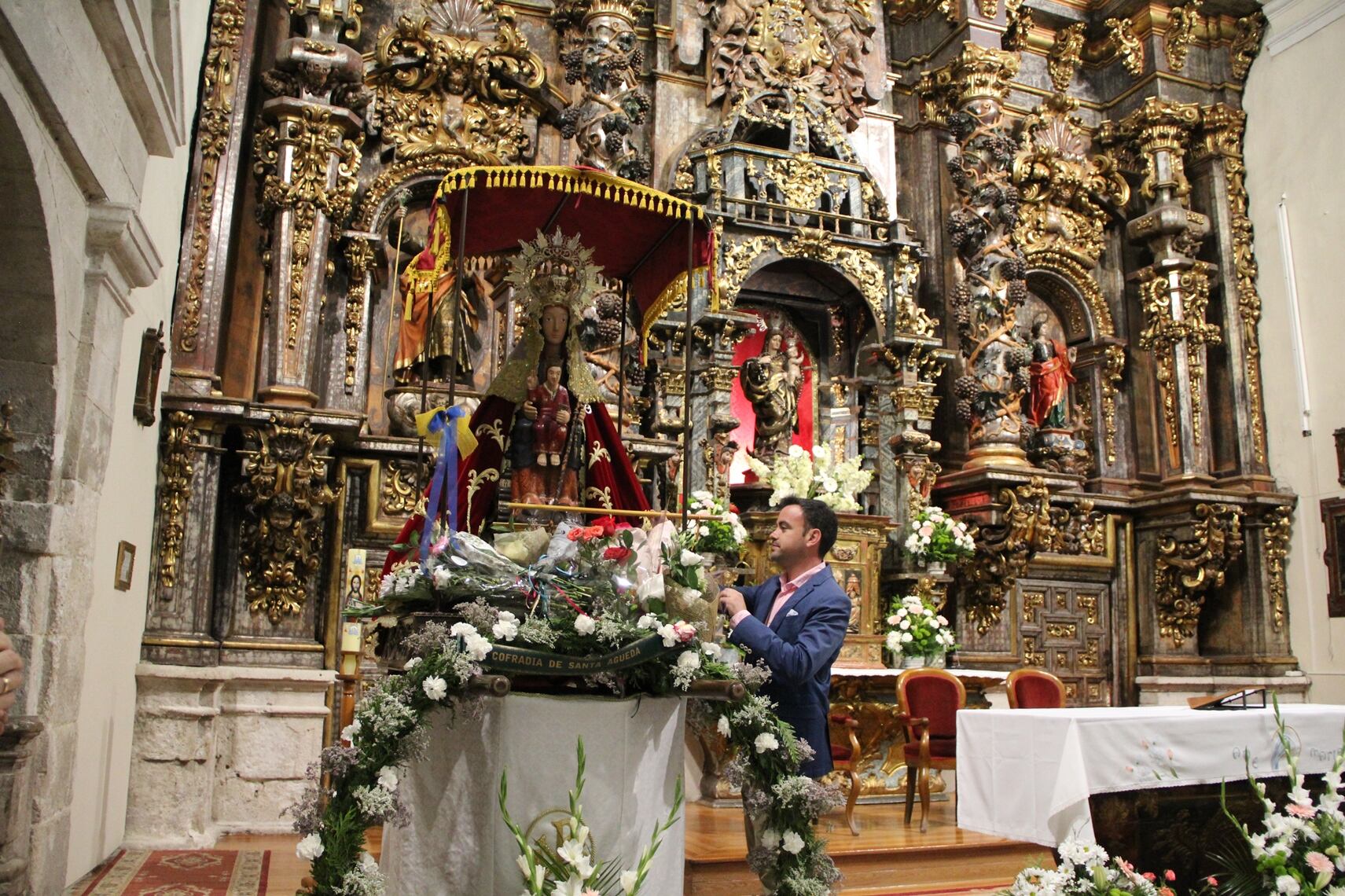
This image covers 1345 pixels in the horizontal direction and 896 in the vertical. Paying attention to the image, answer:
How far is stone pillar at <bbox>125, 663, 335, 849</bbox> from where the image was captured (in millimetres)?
6891

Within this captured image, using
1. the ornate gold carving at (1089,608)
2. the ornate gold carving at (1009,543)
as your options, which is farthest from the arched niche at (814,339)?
the ornate gold carving at (1089,608)

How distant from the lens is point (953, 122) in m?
10.3

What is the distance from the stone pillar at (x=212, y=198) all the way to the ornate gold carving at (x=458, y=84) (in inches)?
46.6

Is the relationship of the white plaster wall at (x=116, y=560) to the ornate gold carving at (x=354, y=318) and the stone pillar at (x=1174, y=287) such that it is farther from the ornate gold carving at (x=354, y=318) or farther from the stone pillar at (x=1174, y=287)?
the stone pillar at (x=1174, y=287)

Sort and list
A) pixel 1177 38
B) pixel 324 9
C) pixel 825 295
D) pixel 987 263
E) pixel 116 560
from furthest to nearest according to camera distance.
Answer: pixel 1177 38
pixel 825 295
pixel 987 263
pixel 324 9
pixel 116 560

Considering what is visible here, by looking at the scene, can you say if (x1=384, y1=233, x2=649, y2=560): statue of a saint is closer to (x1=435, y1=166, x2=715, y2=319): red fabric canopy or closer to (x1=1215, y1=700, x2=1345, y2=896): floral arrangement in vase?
Result: (x1=435, y1=166, x2=715, y2=319): red fabric canopy

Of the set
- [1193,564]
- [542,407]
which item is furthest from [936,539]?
[542,407]

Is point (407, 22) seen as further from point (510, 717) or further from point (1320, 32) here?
point (1320, 32)

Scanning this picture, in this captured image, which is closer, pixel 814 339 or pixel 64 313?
pixel 64 313

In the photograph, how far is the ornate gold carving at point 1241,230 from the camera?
11148mm

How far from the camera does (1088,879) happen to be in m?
3.70

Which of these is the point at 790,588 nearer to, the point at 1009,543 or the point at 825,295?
the point at 1009,543

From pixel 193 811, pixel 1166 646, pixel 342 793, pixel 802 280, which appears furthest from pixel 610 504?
pixel 1166 646

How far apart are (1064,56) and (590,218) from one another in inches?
310
